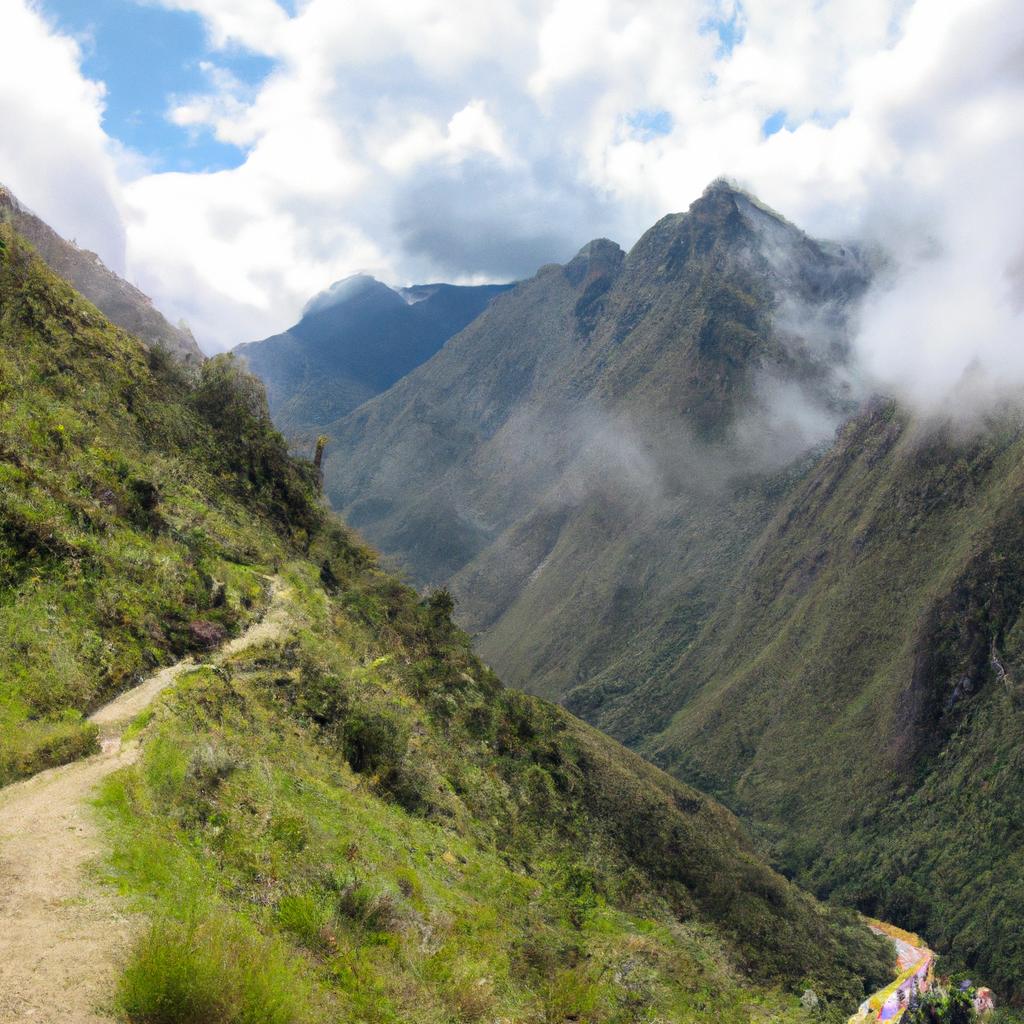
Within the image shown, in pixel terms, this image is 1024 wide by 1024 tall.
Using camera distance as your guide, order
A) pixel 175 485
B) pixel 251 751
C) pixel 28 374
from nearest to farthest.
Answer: pixel 251 751, pixel 28 374, pixel 175 485

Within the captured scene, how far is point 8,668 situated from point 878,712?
138 metres

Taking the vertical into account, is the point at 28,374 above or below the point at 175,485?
above

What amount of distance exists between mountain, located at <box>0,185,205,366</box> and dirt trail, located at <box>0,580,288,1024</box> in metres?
74.1

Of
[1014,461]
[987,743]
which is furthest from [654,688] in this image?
[1014,461]

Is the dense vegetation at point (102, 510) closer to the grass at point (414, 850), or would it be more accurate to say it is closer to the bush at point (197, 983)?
the grass at point (414, 850)

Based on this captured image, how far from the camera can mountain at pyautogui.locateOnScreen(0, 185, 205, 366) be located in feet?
268

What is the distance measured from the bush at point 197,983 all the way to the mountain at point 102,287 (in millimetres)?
79267

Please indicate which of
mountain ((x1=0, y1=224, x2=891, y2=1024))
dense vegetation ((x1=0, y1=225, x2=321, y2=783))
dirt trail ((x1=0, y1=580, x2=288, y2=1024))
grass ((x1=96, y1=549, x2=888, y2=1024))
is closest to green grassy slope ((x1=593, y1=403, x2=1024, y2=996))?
mountain ((x1=0, y1=224, x2=891, y2=1024))

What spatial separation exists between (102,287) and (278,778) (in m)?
94.9

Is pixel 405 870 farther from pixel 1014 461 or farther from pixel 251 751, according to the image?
pixel 1014 461

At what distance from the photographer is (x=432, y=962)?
1225 cm

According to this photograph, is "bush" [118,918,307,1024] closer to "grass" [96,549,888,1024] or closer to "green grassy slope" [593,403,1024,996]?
"grass" [96,549,888,1024]

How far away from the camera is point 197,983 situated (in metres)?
7.38

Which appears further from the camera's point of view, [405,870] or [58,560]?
[58,560]
